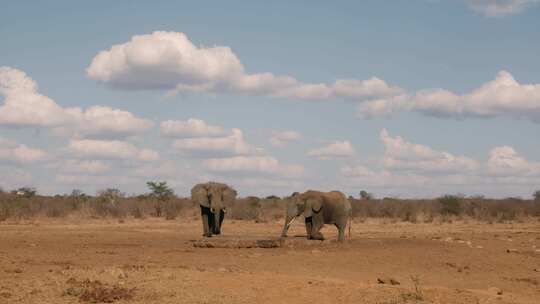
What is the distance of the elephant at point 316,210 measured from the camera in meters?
23.2

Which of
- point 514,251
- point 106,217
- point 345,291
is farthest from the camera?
point 106,217

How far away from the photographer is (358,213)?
4703cm

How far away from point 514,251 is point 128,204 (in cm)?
2798

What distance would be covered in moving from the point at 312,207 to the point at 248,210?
1878cm

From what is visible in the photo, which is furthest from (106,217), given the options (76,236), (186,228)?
(76,236)

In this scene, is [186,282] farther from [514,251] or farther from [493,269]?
[514,251]

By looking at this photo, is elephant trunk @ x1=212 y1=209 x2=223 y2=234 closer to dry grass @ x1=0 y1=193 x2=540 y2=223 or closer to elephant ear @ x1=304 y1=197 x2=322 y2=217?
elephant ear @ x1=304 y1=197 x2=322 y2=217

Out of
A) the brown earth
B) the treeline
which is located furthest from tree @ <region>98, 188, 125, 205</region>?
the brown earth

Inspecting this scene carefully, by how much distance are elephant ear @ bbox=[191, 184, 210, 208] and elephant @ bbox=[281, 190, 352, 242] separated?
9.33ft

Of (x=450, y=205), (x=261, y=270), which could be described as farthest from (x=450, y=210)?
(x=261, y=270)

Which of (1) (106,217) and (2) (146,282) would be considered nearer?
(2) (146,282)

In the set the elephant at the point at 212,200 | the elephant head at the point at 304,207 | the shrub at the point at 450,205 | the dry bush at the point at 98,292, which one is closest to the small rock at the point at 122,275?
the dry bush at the point at 98,292

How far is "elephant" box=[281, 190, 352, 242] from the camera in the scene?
23.2 m

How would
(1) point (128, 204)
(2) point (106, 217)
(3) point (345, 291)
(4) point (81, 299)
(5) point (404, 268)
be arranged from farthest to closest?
(1) point (128, 204) → (2) point (106, 217) → (5) point (404, 268) → (3) point (345, 291) → (4) point (81, 299)
